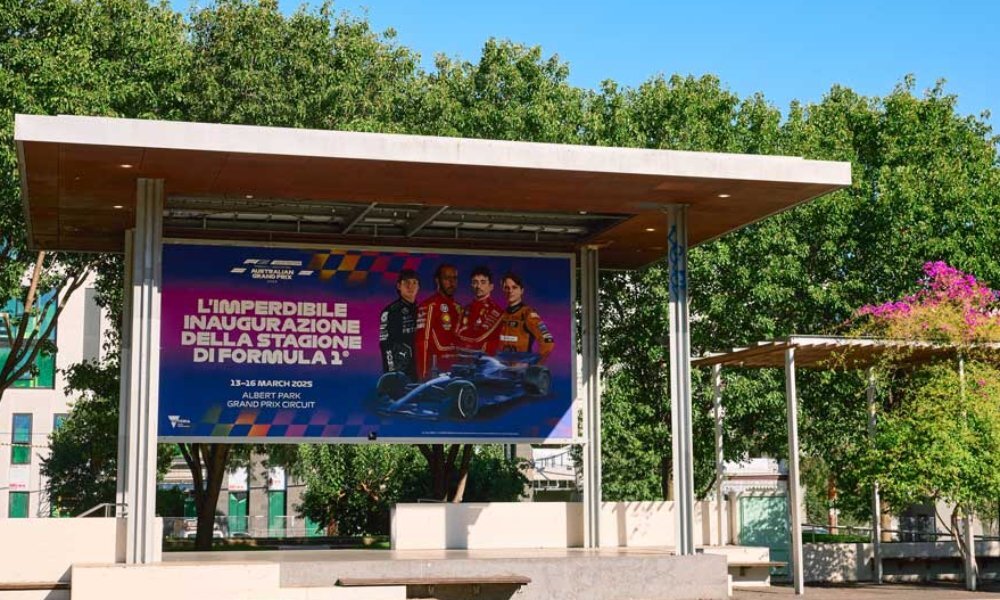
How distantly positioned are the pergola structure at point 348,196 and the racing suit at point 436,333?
1.09 m

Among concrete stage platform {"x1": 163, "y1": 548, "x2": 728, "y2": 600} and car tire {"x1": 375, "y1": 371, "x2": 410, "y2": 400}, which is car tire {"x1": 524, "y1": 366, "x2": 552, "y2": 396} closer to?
car tire {"x1": 375, "y1": 371, "x2": 410, "y2": 400}

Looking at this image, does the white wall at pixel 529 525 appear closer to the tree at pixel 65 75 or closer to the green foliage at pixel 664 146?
the green foliage at pixel 664 146

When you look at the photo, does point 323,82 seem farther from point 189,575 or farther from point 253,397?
point 189,575

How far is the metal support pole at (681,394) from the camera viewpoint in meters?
18.0

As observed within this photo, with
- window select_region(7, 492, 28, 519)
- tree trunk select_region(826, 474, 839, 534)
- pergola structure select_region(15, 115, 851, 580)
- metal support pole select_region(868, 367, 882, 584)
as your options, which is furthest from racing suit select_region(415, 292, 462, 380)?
window select_region(7, 492, 28, 519)

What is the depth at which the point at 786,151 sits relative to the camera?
28.2 m

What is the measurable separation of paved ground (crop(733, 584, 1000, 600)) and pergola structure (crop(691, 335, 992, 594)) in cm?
35

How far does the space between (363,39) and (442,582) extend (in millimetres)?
21036

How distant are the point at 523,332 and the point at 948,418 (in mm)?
6724

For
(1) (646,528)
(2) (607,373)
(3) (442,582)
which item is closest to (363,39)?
(2) (607,373)

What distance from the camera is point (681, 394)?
18.2 m

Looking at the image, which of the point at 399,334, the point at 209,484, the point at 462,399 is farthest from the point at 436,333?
the point at 209,484

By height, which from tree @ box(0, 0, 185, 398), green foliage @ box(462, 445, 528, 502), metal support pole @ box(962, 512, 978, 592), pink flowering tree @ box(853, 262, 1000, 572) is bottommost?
metal support pole @ box(962, 512, 978, 592)

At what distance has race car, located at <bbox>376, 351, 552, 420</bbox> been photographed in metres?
21.0
